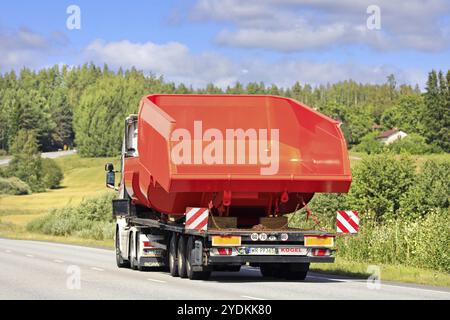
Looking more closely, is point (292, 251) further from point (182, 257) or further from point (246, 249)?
point (182, 257)

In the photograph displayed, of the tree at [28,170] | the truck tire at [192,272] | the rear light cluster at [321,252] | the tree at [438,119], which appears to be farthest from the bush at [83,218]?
the tree at [438,119]

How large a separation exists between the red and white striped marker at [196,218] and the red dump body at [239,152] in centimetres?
40

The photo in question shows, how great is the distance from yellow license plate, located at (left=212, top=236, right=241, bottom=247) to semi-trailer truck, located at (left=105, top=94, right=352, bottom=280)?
2 centimetres

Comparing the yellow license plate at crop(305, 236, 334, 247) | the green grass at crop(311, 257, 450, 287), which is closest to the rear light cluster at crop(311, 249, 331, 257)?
the yellow license plate at crop(305, 236, 334, 247)

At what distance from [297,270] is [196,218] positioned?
2720mm

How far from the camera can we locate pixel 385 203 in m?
72.4

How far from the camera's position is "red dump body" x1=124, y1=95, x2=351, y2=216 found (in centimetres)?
2058

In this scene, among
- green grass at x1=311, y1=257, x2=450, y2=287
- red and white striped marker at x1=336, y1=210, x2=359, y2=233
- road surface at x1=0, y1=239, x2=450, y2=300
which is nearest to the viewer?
road surface at x1=0, y1=239, x2=450, y2=300

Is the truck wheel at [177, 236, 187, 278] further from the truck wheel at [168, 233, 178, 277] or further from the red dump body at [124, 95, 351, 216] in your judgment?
the red dump body at [124, 95, 351, 216]

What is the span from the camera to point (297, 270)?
2183 cm
